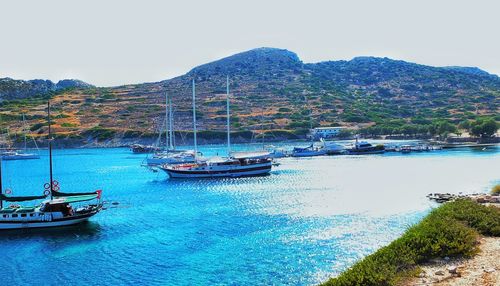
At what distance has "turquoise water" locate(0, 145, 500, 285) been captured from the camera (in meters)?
26.9

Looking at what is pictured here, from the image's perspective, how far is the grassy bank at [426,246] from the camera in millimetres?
19914

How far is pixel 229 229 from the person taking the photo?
37.0 m

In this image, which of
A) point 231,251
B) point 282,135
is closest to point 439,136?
point 282,135

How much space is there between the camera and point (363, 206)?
147 ft

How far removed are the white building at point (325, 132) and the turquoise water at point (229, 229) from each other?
80038 millimetres

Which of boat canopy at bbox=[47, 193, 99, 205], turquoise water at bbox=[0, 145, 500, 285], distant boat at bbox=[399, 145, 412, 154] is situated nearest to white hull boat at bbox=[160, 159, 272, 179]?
turquoise water at bbox=[0, 145, 500, 285]

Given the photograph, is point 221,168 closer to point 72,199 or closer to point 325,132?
point 72,199

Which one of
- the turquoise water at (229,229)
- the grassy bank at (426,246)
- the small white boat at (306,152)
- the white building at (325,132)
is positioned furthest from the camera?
the white building at (325,132)

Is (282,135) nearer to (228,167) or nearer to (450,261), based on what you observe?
(228,167)

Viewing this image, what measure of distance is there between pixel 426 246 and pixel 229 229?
16.9 meters

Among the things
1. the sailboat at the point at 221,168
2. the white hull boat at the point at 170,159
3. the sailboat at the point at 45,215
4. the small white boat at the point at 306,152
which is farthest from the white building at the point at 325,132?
the sailboat at the point at 45,215

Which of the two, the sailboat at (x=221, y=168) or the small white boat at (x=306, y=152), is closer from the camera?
the sailboat at (x=221, y=168)

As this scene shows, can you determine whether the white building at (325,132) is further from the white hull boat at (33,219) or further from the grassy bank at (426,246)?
the grassy bank at (426,246)

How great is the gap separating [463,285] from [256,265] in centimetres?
1193
